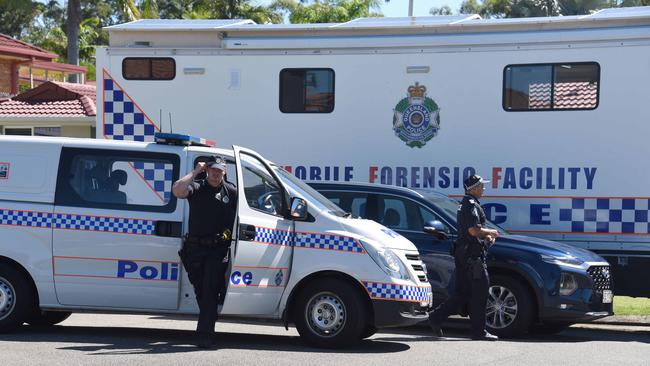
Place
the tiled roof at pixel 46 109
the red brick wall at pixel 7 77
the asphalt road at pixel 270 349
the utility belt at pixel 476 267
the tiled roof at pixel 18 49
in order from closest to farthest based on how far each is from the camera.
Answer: the asphalt road at pixel 270 349
the utility belt at pixel 476 267
the tiled roof at pixel 46 109
the tiled roof at pixel 18 49
the red brick wall at pixel 7 77

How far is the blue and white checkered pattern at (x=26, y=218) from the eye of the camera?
30.7 ft

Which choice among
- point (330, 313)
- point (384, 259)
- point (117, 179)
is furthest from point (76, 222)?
point (384, 259)

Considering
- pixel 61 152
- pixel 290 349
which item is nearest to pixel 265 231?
pixel 290 349

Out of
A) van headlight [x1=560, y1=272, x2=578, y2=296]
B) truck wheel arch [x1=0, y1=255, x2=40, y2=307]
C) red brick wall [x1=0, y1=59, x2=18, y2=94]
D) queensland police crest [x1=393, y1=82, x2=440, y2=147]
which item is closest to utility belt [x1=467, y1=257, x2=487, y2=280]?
van headlight [x1=560, y1=272, x2=578, y2=296]

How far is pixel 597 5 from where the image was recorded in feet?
172

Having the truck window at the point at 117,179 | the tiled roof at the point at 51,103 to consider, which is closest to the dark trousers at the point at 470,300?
the truck window at the point at 117,179

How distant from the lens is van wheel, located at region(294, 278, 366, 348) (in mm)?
9062

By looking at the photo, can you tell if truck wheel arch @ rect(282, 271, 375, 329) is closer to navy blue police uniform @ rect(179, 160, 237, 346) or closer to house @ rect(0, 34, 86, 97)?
navy blue police uniform @ rect(179, 160, 237, 346)

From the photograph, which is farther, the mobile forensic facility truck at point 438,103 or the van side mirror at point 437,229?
the mobile forensic facility truck at point 438,103

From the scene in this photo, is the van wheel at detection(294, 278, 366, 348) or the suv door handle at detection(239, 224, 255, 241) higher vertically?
the suv door handle at detection(239, 224, 255, 241)

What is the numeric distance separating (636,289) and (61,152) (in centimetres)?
657

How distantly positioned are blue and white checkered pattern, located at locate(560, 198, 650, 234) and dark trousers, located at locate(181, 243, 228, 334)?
4.71m

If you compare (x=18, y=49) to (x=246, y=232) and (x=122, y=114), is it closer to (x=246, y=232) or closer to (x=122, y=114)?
(x=122, y=114)

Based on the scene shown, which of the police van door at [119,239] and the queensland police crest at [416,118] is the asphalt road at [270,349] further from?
the queensland police crest at [416,118]
